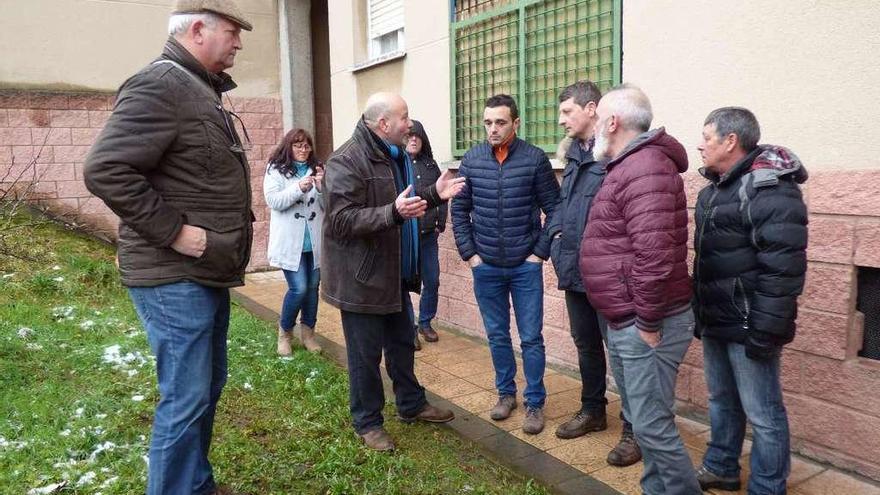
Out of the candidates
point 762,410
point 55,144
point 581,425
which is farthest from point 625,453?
point 55,144

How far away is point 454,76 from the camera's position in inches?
249

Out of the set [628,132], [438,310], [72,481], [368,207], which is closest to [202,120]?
[368,207]

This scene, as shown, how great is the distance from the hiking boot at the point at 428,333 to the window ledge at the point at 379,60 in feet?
9.16

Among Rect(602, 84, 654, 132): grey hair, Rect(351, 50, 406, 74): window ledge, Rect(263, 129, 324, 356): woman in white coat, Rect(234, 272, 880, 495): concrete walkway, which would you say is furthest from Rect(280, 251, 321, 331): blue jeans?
Rect(602, 84, 654, 132): grey hair

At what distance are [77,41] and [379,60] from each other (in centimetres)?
446

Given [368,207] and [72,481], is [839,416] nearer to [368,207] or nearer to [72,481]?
[368,207]

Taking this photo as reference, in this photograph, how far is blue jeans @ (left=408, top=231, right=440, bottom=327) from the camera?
19.0 feet

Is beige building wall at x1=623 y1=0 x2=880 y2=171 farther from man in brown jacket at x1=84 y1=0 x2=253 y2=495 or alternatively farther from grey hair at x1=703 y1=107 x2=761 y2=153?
man in brown jacket at x1=84 y1=0 x2=253 y2=495

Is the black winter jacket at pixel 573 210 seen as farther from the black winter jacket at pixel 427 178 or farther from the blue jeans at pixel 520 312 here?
the black winter jacket at pixel 427 178

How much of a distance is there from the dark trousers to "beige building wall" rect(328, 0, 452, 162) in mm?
2898

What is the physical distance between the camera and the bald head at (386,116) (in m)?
3.69

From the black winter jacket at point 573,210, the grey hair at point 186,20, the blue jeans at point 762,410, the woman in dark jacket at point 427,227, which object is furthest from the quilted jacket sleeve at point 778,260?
the woman in dark jacket at point 427,227

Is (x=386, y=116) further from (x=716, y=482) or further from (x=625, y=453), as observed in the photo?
(x=716, y=482)

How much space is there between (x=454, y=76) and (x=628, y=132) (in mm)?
3643
